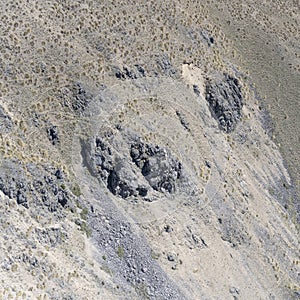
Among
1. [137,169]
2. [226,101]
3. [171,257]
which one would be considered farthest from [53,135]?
[226,101]

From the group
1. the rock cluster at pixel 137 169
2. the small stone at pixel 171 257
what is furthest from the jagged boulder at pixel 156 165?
the small stone at pixel 171 257

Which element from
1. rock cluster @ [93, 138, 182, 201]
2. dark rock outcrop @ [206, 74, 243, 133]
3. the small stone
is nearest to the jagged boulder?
rock cluster @ [93, 138, 182, 201]

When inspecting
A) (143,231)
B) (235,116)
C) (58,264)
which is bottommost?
(58,264)

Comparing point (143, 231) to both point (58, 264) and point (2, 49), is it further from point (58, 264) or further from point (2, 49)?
point (2, 49)

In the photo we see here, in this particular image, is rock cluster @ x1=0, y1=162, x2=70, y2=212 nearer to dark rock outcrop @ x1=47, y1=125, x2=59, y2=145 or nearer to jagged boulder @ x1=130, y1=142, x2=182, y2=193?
dark rock outcrop @ x1=47, y1=125, x2=59, y2=145

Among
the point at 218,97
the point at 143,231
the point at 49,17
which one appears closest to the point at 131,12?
the point at 49,17

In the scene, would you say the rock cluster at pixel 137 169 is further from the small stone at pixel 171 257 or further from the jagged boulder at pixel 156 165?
the small stone at pixel 171 257
